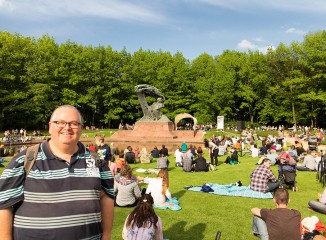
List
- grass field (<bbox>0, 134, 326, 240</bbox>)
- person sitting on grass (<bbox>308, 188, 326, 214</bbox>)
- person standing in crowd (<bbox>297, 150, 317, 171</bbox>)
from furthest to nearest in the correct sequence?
person standing in crowd (<bbox>297, 150, 317, 171</bbox>) < person sitting on grass (<bbox>308, 188, 326, 214</bbox>) < grass field (<bbox>0, 134, 326, 240</bbox>)

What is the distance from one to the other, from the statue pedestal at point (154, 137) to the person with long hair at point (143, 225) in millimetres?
22905

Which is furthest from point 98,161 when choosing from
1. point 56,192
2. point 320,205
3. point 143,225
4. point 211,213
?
point 320,205

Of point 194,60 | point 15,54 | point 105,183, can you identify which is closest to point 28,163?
point 105,183

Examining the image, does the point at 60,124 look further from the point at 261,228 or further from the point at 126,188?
the point at 126,188

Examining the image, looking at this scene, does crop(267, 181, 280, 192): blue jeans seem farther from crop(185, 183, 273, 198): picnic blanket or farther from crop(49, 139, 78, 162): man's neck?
crop(49, 139, 78, 162): man's neck

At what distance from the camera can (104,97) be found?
54594 mm

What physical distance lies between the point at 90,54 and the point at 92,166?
5506 centimetres

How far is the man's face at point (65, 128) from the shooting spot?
289 cm

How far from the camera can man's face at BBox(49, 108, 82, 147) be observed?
9.49ft

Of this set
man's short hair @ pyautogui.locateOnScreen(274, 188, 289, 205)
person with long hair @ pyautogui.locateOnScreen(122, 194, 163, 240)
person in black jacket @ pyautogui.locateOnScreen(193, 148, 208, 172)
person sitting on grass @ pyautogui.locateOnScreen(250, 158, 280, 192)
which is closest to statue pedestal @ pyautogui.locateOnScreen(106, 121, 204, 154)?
person in black jacket @ pyautogui.locateOnScreen(193, 148, 208, 172)

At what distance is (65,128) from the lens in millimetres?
2895

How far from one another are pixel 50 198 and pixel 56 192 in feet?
0.21

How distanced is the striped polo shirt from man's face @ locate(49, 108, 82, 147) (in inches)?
5.7

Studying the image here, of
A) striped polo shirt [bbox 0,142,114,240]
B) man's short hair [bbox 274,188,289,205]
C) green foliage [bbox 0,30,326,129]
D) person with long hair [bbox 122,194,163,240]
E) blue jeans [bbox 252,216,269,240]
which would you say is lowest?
blue jeans [bbox 252,216,269,240]
